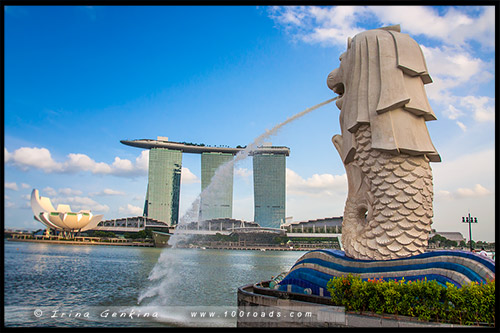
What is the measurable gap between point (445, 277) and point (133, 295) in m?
14.9

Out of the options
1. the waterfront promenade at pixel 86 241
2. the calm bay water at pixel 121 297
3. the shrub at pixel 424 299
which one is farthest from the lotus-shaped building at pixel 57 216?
the shrub at pixel 424 299

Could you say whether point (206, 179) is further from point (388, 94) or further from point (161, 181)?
point (388, 94)

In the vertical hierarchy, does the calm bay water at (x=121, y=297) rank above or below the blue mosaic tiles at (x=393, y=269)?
below

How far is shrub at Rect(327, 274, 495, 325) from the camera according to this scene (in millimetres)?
7688

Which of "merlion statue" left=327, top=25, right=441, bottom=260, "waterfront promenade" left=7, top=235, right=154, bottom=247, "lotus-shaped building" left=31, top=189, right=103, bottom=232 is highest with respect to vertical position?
"merlion statue" left=327, top=25, right=441, bottom=260

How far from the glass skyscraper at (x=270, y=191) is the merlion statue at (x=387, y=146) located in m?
102

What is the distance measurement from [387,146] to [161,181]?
114446mm

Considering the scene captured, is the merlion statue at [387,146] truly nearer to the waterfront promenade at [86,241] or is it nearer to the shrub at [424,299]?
the shrub at [424,299]

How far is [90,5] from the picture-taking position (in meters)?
6.12

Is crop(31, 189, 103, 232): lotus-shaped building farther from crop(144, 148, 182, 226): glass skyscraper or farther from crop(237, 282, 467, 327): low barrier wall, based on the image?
crop(237, 282, 467, 327): low barrier wall

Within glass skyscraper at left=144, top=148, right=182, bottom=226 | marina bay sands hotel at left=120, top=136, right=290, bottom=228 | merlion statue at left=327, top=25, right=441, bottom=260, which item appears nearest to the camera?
merlion statue at left=327, top=25, right=441, bottom=260

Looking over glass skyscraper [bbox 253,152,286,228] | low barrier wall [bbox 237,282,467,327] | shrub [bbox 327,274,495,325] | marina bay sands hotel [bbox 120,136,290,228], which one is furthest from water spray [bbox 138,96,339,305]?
glass skyscraper [bbox 253,152,286,228]

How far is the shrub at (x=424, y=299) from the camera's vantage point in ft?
25.2

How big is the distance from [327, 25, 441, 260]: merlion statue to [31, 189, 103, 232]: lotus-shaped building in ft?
248
